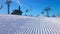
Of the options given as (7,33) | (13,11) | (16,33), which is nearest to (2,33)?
(7,33)

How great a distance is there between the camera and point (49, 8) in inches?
1371

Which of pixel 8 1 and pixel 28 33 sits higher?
pixel 8 1

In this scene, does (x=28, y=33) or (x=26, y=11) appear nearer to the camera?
(x=28, y=33)

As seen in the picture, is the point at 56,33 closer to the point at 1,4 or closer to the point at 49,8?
the point at 1,4

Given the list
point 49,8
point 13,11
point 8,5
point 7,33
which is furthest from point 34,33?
point 49,8

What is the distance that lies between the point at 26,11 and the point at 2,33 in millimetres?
24699

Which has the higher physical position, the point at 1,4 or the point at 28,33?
the point at 1,4

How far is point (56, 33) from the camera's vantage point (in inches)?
186

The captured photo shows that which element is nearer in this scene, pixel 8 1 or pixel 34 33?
pixel 34 33

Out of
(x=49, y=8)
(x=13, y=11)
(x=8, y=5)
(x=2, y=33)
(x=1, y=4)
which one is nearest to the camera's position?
(x=2, y=33)

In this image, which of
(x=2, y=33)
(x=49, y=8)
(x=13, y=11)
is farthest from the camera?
(x=49, y=8)

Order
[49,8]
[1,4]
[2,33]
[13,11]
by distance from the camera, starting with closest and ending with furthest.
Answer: [2,33] < [1,4] < [13,11] < [49,8]

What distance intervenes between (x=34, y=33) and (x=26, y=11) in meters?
24.7

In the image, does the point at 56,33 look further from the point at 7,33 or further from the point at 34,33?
the point at 7,33
